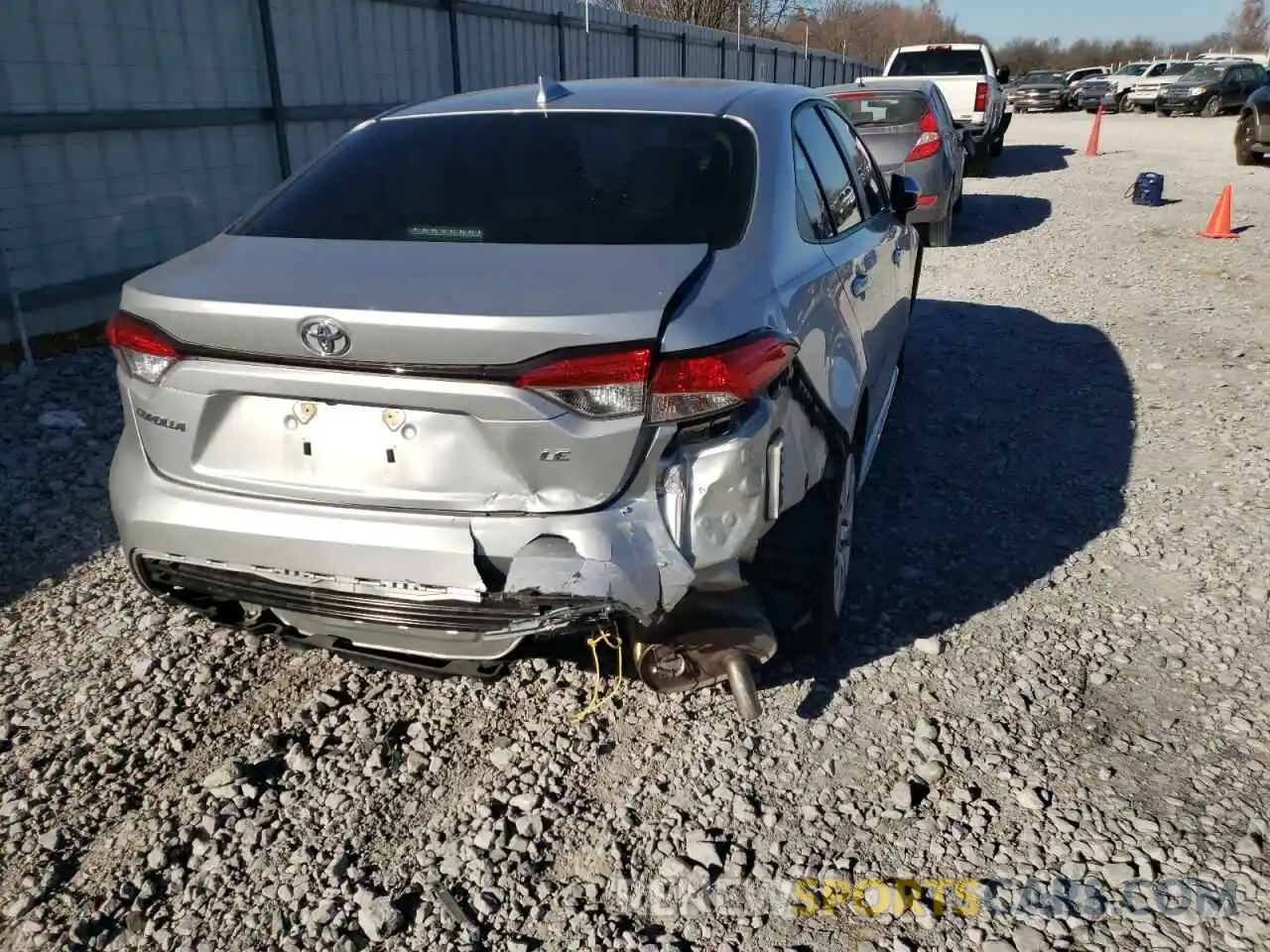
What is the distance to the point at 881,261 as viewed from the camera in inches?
158

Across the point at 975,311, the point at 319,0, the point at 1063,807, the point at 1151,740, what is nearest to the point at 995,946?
the point at 1063,807

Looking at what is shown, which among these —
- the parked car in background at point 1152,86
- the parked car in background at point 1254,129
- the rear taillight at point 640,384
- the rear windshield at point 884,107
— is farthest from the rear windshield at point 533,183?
the parked car in background at point 1152,86

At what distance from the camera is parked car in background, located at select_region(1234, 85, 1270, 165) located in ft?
56.6

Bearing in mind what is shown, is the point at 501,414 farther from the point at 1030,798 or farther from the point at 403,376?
the point at 1030,798

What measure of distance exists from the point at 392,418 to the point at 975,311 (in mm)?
6703

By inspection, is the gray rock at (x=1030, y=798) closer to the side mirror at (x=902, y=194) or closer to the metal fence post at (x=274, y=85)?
the side mirror at (x=902, y=194)

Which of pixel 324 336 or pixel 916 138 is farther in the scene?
pixel 916 138

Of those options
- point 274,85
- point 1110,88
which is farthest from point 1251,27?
point 274,85

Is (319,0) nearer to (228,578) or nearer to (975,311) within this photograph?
(975,311)

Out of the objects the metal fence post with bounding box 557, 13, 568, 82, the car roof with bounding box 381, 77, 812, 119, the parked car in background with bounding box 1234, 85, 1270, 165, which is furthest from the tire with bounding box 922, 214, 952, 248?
the parked car in background with bounding box 1234, 85, 1270, 165

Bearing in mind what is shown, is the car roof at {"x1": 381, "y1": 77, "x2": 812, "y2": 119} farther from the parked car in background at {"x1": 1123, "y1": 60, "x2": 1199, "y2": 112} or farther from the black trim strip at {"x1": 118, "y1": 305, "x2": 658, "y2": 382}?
the parked car in background at {"x1": 1123, "y1": 60, "x2": 1199, "y2": 112}

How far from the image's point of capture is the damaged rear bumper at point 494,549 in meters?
2.26

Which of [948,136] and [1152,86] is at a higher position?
[948,136]

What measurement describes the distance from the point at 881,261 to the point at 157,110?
5575 mm
